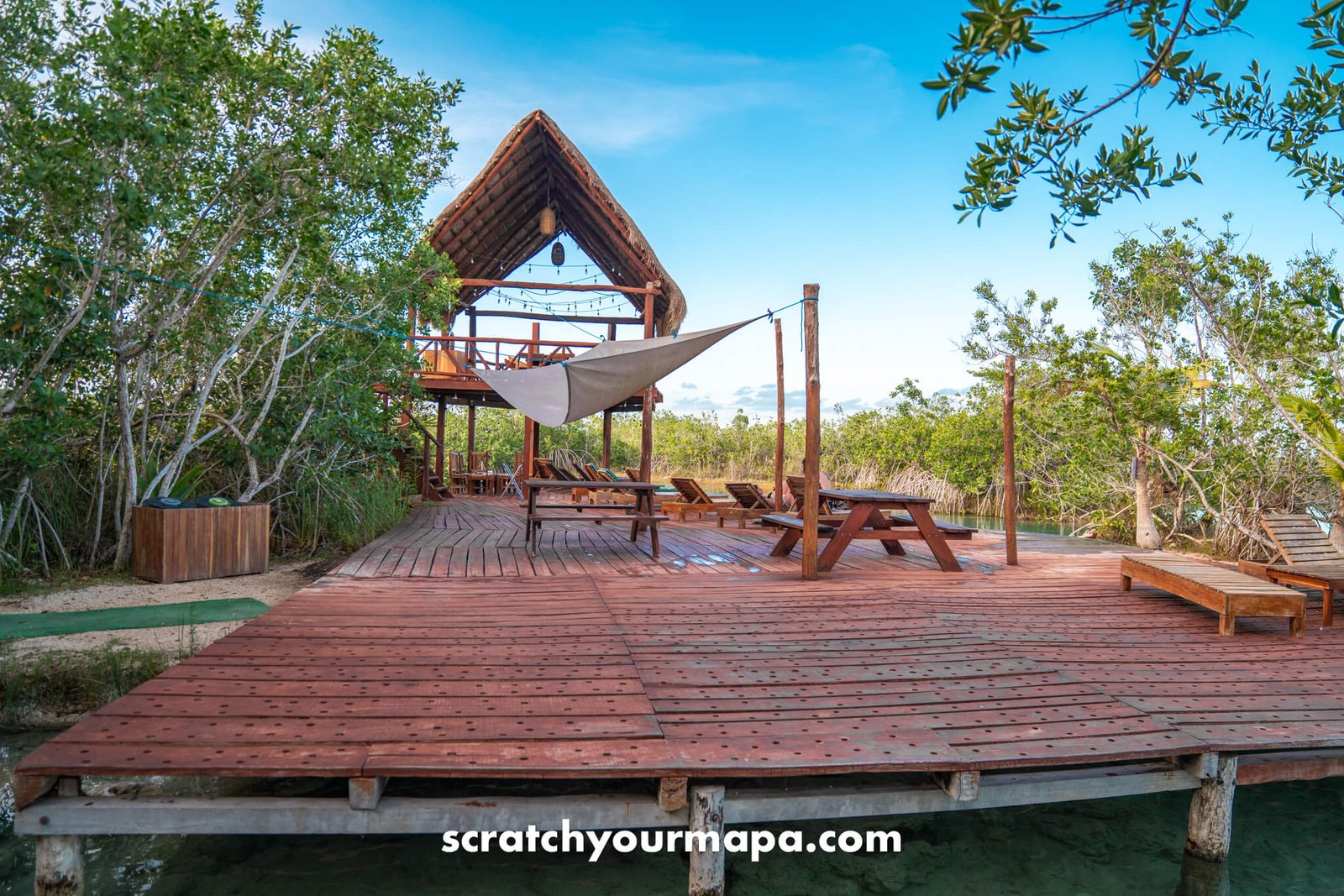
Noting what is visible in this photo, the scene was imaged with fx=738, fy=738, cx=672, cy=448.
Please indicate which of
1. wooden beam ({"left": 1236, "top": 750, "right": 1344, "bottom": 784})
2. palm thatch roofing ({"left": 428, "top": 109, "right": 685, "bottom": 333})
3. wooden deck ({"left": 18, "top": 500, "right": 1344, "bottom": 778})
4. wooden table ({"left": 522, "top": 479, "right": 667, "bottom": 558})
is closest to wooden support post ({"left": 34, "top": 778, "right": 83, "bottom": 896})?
wooden deck ({"left": 18, "top": 500, "right": 1344, "bottom": 778})

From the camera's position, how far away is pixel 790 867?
2.56 metres

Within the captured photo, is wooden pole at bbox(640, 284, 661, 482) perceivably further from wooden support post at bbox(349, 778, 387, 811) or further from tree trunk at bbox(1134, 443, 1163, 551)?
wooden support post at bbox(349, 778, 387, 811)

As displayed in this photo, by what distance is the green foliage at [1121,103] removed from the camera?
160 cm

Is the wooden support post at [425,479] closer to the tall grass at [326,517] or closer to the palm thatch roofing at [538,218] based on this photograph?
the palm thatch roofing at [538,218]

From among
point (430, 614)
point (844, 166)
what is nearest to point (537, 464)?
point (844, 166)

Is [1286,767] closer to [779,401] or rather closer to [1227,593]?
[1227,593]

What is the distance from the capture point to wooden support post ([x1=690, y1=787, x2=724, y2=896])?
6.61 feet

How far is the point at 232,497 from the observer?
6578mm

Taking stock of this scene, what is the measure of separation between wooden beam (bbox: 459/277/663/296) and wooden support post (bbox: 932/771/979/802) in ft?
30.1

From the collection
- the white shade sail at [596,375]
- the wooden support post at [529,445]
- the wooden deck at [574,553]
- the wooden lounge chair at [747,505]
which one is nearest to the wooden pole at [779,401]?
the wooden lounge chair at [747,505]

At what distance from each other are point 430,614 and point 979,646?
249 centimetres

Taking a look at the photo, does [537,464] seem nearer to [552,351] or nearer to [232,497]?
[552,351]

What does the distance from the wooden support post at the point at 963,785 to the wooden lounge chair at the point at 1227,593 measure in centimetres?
234

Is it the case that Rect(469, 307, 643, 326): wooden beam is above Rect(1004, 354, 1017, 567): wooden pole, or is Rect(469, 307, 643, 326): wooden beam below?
above
